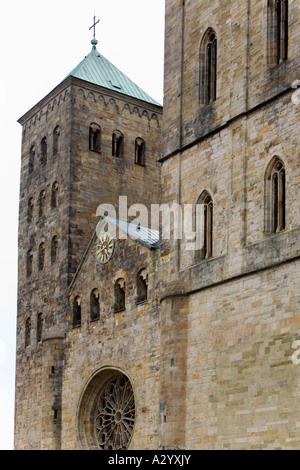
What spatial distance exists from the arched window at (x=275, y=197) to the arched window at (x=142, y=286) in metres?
7.62

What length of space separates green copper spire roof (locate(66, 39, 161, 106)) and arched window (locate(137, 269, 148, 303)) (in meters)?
11.4

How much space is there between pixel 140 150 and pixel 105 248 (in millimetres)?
8074

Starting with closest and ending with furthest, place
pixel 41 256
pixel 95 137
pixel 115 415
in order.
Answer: pixel 115 415, pixel 41 256, pixel 95 137

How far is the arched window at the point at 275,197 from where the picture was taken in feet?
86.2

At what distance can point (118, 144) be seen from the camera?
41.9 m

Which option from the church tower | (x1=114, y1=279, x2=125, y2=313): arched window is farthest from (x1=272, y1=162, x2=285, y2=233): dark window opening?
the church tower

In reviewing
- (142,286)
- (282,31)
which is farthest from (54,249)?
(282,31)

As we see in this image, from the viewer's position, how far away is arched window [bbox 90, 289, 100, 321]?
35656mm

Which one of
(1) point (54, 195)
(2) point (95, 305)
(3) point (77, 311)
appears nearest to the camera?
(2) point (95, 305)

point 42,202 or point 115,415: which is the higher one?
point 42,202

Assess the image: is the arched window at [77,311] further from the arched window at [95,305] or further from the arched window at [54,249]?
the arched window at [54,249]

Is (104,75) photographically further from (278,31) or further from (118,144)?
(278,31)

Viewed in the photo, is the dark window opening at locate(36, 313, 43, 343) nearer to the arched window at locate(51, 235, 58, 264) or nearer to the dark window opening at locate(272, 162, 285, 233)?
the arched window at locate(51, 235, 58, 264)
